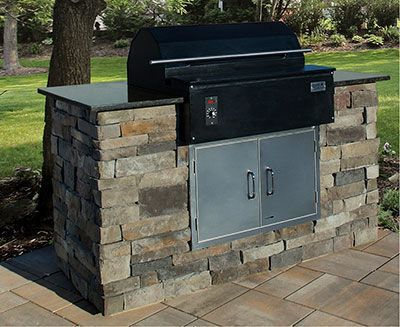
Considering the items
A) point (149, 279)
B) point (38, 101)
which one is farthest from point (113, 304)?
point (38, 101)

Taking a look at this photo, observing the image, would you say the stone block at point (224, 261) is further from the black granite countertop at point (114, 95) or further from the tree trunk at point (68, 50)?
the tree trunk at point (68, 50)

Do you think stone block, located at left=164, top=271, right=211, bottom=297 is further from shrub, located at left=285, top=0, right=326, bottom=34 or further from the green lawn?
shrub, located at left=285, top=0, right=326, bottom=34

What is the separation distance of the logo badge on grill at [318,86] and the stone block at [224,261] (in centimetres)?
98

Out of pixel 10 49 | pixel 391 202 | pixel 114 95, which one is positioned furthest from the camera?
pixel 10 49

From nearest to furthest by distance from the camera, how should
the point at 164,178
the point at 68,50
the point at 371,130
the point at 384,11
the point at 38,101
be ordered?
the point at 164,178
the point at 371,130
the point at 68,50
the point at 38,101
the point at 384,11

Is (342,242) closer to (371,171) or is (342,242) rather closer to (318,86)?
(371,171)

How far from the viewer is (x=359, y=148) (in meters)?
3.86

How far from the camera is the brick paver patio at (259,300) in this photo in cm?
308

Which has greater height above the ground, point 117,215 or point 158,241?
point 117,215

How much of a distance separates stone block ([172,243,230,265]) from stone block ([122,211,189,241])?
16 centimetres

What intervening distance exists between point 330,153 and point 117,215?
4.47 ft

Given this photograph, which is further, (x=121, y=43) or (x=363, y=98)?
(x=121, y=43)

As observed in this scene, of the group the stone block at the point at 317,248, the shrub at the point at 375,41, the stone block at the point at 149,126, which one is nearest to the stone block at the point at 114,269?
the stone block at the point at 149,126

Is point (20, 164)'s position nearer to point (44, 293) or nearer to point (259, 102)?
point (44, 293)
